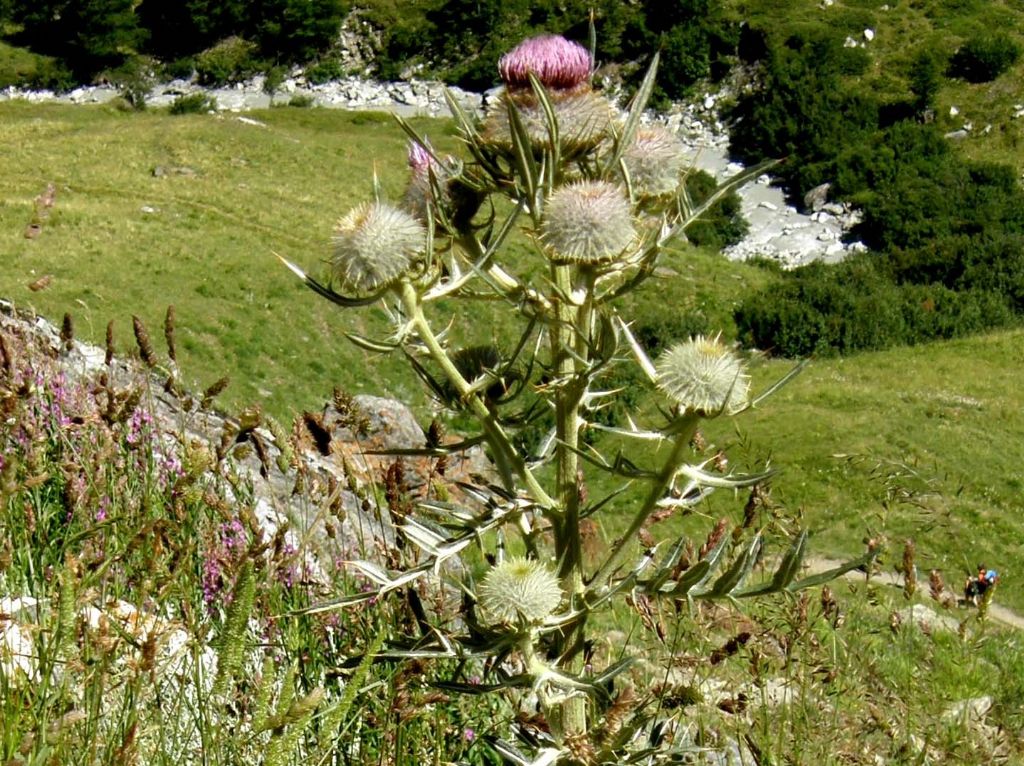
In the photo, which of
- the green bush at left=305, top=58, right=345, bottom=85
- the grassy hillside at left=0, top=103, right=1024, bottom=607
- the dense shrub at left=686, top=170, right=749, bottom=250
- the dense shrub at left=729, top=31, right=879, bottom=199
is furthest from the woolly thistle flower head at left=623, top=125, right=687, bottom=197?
the green bush at left=305, top=58, right=345, bottom=85

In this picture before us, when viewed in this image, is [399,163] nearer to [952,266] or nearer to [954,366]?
[952,266]

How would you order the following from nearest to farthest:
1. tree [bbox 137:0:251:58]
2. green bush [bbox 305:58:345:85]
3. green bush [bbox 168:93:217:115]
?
green bush [bbox 168:93:217:115], green bush [bbox 305:58:345:85], tree [bbox 137:0:251:58]

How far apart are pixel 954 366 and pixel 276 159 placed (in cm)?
2837

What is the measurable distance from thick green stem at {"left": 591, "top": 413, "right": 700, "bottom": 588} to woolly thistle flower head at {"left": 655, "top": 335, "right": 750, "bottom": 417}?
0.05 metres

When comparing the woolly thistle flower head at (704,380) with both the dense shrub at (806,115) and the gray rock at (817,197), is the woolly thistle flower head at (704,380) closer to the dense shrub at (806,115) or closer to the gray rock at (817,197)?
the gray rock at (817,197)

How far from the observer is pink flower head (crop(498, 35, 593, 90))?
2.74 m

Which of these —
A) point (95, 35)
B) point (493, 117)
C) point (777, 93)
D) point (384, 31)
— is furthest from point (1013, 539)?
point (95, 35)

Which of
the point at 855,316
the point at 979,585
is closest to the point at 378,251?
the point at 979,585

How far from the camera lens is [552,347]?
2.73m

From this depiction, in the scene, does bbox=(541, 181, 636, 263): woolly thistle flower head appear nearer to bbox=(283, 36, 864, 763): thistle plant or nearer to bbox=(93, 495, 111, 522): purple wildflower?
bbox=(283, 36, 864, 763): thistle plant

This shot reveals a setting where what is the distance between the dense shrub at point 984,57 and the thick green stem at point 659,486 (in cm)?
7140

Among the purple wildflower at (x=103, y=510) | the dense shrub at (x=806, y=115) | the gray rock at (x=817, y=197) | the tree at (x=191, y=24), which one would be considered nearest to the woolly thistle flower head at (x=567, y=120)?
the purple wildflower at (x=103, y=510)

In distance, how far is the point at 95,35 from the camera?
285 ft

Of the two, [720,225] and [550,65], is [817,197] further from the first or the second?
[550,65]
